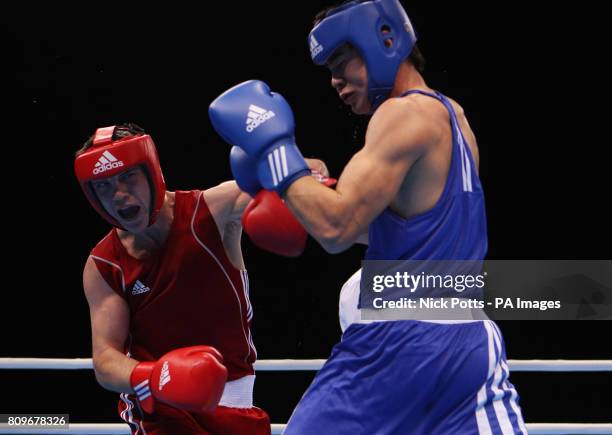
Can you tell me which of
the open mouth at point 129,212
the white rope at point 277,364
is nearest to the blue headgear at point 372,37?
the open mouth at point 129,212

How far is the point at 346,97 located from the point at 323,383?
24.0 inches

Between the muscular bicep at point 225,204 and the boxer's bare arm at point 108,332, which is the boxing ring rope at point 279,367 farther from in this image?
the muscular bicep at point 225,204

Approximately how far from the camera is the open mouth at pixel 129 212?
2561 millimetres

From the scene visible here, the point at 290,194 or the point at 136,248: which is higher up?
the point at 290,194

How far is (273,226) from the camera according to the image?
199 centimetres

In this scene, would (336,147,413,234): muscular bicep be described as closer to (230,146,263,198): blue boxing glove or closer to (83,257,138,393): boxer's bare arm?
(230,146,263,198): blue boxing glove

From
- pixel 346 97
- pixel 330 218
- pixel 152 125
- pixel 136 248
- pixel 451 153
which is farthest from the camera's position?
pixel 152 125

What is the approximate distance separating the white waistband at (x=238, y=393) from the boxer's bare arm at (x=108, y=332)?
11.4 inches

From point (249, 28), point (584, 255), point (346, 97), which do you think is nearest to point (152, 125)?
point (249, 28)

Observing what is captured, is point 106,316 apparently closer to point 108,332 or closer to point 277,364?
point 108,332

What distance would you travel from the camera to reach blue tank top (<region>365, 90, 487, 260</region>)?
1.82m

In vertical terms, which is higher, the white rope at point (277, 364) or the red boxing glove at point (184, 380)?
the red boxing glove at point (184, 380)

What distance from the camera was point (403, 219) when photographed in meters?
1.84

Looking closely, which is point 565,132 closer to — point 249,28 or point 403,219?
point 249,28
